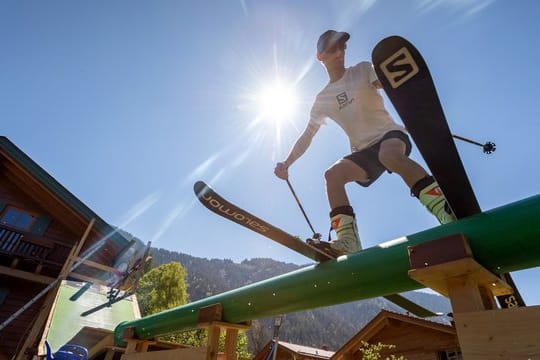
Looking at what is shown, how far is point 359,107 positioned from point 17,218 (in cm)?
1401

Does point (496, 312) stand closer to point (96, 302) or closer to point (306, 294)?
point (306, 294)

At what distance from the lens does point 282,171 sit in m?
3.29

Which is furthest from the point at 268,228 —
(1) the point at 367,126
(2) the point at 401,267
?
(1) the point at 367,126

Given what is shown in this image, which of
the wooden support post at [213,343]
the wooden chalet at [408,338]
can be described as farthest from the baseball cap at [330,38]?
the wooden chalet at [408,338]

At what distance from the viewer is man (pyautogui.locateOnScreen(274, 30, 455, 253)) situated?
87.0 inches

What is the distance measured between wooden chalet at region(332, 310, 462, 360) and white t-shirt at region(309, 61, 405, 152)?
A: 11308 mm

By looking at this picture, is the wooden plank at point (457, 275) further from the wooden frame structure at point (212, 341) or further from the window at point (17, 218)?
the window at point (17, 218)

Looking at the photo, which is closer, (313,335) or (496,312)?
(496,312)

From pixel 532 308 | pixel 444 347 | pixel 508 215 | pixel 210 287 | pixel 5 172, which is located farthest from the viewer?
pixel 210 287

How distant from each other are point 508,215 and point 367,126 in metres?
1.47

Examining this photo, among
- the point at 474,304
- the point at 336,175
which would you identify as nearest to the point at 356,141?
the point at 336,175

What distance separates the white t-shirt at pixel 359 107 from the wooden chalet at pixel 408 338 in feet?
37.1

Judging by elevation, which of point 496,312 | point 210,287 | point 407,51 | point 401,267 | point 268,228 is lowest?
point 496,312

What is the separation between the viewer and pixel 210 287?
465 ft
